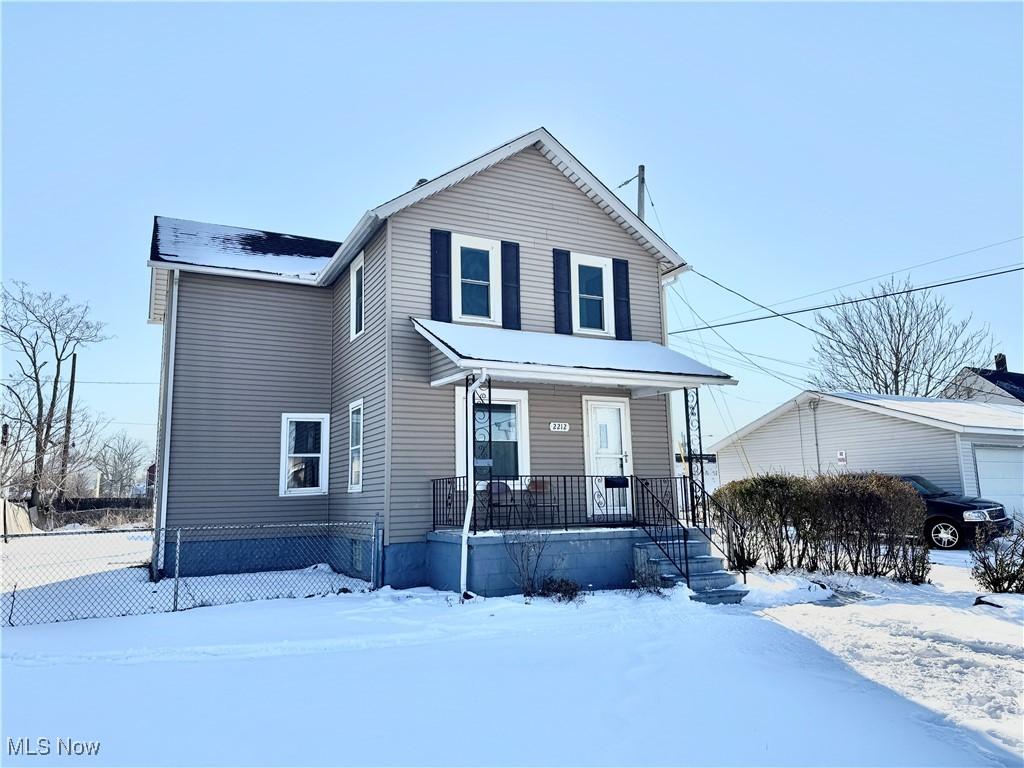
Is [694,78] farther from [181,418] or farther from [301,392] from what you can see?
[181,418]

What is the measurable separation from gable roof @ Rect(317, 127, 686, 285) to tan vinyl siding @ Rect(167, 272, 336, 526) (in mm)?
1399

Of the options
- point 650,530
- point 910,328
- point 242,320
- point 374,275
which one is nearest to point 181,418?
point 242,320

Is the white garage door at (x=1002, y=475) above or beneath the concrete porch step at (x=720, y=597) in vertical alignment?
above

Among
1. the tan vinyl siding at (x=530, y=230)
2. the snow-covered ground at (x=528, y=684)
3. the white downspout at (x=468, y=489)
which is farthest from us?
the tan vinyl siding at (x=530, y=230)

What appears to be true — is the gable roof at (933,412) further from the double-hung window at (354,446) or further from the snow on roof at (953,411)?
the double-hung window at (354,446)

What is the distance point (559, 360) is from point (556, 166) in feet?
13.9

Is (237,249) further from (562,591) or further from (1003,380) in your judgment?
(1003,380)

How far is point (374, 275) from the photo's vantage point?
39.5ft

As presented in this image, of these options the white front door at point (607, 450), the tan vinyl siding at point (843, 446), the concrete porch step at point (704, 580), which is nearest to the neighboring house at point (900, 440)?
the tan vinyl siding at point (843, 446)

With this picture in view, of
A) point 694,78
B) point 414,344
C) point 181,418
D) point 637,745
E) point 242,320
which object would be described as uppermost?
point 694,78

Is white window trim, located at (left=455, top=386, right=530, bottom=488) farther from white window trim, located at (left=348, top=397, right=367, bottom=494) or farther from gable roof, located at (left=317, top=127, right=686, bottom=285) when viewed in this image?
gable roof, located at (left=317, top=127, right=686, bottom=285)

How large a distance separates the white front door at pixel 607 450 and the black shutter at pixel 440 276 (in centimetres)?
280

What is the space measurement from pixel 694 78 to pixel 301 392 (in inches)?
338

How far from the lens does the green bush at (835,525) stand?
453 inches
